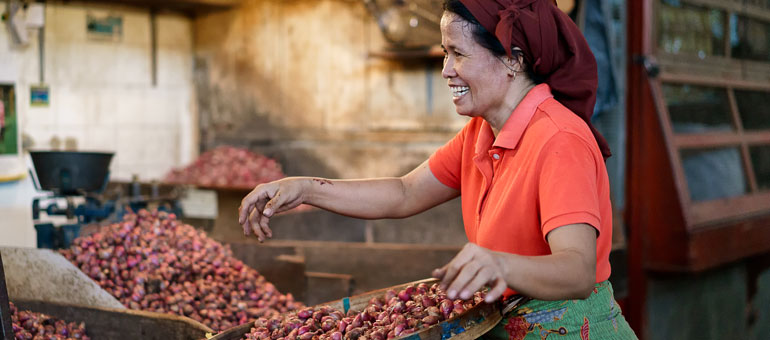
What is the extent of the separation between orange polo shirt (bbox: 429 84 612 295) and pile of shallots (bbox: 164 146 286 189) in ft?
12.3

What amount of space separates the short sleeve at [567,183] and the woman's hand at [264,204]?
0.70m

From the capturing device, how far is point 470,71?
1.55 metres

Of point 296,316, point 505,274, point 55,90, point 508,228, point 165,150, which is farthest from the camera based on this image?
point 165,150

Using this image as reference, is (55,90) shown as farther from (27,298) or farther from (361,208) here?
(361,208)

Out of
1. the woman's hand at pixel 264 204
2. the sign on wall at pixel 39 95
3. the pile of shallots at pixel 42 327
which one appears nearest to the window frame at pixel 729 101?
the woman's hand at pixel 264 204

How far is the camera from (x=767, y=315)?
479 cm

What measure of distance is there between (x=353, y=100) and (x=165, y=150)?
1.97 m

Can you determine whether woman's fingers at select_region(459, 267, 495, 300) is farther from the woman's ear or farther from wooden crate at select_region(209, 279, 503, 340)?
the woman's ear

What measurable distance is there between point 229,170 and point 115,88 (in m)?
1.24

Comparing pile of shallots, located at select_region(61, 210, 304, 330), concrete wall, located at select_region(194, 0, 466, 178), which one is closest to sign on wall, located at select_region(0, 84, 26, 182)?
concrete wall, located at select_region(194, 0, 466, 178)

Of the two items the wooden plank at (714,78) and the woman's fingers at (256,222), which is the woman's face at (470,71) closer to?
the woman's fingers at (256,222)

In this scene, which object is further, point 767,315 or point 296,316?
point 767,315

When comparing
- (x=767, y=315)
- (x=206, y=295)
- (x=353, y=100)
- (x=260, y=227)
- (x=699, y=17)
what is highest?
(x=699, y=17)

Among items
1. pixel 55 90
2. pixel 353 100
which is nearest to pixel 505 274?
pixel 353 100
